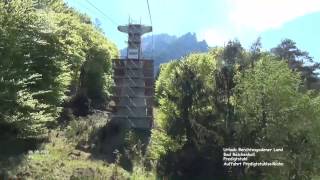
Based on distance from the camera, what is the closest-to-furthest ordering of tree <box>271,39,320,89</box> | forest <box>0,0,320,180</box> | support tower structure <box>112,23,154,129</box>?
forest <box>0,0,320,180</box>
support tower structure <box>112,23,154,129</box>
tree <box>271,39,320,89</box>

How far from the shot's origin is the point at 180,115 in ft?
117

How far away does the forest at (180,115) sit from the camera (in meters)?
27.1

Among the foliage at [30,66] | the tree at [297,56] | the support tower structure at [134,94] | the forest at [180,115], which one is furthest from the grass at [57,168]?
the tree at [297,56]

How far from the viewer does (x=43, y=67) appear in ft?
109

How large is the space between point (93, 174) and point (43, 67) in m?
16.1

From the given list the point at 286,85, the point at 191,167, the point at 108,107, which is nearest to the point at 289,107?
the point at 286,85

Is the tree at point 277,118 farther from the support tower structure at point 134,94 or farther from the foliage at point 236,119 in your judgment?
the support tower structure at point 134,94

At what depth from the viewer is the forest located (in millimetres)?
27109

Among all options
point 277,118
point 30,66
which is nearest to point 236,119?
point 277,118

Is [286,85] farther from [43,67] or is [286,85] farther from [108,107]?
[108,107]

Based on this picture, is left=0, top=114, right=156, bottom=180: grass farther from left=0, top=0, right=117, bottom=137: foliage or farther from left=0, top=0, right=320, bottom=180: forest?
left=0, top=0, right=117, bottom=137: foliage

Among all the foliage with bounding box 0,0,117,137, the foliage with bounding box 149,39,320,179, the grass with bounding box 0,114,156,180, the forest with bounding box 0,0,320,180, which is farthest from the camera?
the foliage with bounding box 149,39,320,179

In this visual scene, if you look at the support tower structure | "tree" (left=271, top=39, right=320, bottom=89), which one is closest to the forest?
the support tower structure

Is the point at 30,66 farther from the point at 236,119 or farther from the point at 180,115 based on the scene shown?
the point at 236,119
